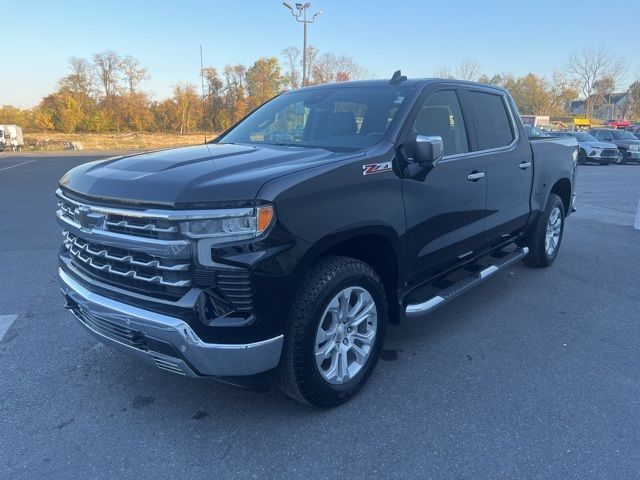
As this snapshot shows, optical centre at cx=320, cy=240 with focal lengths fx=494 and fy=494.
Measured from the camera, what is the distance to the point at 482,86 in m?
4.55

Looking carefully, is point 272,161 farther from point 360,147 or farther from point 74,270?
point 74,270

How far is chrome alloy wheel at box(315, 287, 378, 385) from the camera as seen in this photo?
2863 millimetres

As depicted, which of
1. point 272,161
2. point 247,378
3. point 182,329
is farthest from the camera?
point 272,161

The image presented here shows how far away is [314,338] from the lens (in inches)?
106

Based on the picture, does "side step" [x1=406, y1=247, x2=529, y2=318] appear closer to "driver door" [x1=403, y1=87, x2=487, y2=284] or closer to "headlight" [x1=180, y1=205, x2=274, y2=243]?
"driver door" [x1=403, y1=87, x2=487, y2=284]

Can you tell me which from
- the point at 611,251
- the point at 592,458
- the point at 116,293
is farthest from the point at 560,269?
the point at 116,293

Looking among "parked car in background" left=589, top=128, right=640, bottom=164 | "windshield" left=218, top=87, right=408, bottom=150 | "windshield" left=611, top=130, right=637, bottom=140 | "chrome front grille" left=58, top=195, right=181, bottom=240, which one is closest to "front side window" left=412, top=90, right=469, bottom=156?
"windshield" left=218, top=87, right=408, bottom=150

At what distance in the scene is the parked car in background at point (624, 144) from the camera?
23.5 m

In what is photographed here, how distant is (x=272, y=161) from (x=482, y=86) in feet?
8.61

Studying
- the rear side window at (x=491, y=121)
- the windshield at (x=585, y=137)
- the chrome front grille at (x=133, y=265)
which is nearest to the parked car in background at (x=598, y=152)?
the windshield at (x=585, y=137)

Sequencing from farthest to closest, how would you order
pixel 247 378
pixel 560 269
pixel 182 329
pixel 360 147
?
pixel 560 269 → pixel 360 147 → pixel 247 378 → pixel 182 329

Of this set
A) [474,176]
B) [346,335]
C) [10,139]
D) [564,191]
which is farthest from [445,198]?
[10,139]

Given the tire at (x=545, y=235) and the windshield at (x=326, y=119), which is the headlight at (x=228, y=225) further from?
the tire at (x=545, y=235)

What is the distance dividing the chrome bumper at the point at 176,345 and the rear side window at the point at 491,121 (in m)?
2.69
